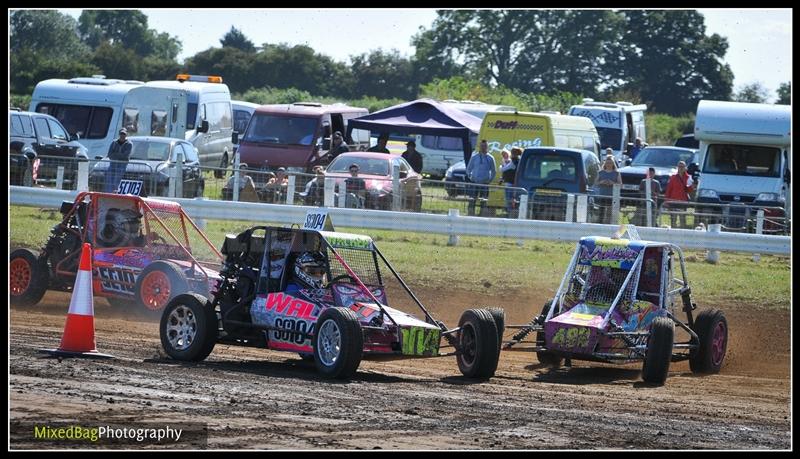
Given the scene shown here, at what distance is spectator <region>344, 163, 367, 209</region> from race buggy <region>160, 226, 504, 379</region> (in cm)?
738

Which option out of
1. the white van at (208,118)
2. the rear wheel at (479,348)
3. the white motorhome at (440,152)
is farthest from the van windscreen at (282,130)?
the rear wheel at (479,348)

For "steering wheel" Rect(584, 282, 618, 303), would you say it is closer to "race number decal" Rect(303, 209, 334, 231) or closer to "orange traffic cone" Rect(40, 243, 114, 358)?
"race number decal" Rect(303, 209, 334, 231)

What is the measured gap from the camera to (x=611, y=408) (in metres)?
9.44

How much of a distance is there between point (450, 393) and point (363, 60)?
58884 millimetres

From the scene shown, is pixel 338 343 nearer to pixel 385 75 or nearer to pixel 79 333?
pixel 79 333

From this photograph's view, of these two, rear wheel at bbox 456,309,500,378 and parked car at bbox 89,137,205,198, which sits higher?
parked car at bbox 89,137,205,198

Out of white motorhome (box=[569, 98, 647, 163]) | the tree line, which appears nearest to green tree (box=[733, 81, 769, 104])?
the tree line

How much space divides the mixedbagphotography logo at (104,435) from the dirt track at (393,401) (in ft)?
0.29

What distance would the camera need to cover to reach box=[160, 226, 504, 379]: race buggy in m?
10.5

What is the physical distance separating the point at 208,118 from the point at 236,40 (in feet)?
189

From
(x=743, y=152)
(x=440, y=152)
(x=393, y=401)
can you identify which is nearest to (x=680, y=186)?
(x=743, y=152)

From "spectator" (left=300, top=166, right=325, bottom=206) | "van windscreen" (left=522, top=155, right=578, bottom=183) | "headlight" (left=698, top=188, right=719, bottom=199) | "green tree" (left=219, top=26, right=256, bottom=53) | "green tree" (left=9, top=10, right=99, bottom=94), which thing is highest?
"green tree" (left=219, top=26, right=256, bottom=53)

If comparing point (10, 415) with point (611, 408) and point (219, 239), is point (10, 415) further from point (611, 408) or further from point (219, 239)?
point (219, 239)

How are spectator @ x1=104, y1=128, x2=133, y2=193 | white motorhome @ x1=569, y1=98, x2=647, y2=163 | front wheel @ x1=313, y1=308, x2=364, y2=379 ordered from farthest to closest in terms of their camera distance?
white motorhome @ x1=569, y1=98, x2=647, y2=163 → spectator @ x1=104, y1=128, x2=133, y2=193 → front wheel @ x1=313, y1=308, x2=364, y2=379
